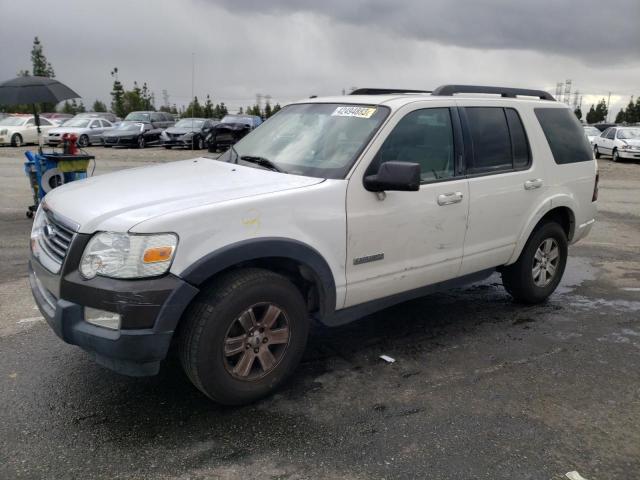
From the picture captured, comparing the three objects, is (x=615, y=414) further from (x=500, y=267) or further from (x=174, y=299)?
(x=174, y=299)

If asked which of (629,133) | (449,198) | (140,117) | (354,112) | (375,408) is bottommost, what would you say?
(375,408)

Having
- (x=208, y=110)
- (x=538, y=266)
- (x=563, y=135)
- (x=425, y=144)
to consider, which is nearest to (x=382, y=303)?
(x=425, y=144)

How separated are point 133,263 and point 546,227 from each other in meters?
3.76

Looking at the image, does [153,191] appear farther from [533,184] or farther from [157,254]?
[533,184]

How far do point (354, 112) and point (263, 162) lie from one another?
0.75 m

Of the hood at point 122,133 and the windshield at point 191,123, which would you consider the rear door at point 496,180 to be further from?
the hood at point 122,133

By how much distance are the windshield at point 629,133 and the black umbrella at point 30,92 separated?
2220 centimetres

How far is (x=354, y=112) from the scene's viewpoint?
414cm

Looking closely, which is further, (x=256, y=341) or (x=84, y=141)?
(x=84, y=141)

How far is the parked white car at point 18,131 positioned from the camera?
84.8ft

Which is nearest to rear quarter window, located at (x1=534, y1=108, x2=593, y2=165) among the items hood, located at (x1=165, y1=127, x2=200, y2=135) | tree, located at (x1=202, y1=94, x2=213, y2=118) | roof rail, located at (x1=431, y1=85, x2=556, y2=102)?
roof rail, located at (x1=431, y1=85, x2=556, y2=102)

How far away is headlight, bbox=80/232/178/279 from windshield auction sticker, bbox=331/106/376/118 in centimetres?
174

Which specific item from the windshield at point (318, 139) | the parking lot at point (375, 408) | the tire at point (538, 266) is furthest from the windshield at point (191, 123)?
the tire at point (538, 266)

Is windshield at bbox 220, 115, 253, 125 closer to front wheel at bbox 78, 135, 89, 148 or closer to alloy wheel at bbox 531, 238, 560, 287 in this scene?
front wheel at bbox 78, 135, 89, 148
